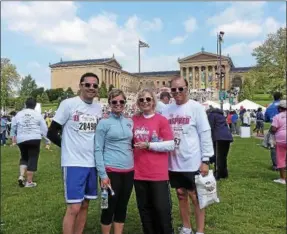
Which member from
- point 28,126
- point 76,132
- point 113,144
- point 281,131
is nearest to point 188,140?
point 113,144

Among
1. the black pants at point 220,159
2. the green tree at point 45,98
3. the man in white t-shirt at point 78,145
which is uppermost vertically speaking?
the green tree at point 45,98

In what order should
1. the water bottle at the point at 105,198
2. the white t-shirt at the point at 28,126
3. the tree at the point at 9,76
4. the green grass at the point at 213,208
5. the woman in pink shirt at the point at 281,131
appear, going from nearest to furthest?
the water bottle at the point at 105,198 < the green grass at the point at 213,208 < the woman in pink shirt at the point at 281,131 < the white t-shirt at the point at 28,126 < the tree at the point at 9,76

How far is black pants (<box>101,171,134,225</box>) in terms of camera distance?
4.28m

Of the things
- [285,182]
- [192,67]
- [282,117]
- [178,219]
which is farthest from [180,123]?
[192,67]

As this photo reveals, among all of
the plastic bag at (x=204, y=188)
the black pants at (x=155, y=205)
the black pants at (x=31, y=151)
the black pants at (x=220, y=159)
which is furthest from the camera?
the black pants at (x=220, y=159)

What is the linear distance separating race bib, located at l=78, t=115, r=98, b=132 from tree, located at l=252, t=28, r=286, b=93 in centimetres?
5425

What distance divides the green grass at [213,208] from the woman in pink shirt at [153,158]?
1.01 meters

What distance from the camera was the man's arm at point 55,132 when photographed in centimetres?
438

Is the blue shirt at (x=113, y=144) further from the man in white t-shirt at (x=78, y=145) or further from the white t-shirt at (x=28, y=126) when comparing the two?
the white t-shirt at (x=28, y=126)

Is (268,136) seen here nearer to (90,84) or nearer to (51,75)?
(90,84)

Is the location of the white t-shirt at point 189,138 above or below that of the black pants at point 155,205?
above

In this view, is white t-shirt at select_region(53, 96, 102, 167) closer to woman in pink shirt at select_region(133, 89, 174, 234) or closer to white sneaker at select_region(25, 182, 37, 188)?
woman in pink shirt at select_region(133, 89, 174, 234)

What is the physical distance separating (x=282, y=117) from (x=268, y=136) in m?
1.00

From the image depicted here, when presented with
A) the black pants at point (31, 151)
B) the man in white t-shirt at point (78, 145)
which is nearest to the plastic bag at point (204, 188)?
the man in white t-shirt at point (78, 145)
